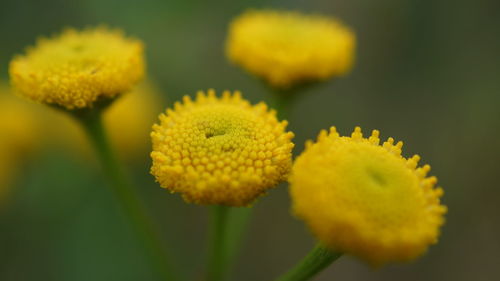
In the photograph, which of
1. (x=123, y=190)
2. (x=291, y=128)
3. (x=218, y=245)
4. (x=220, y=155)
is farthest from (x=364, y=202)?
(x=291, y=128)

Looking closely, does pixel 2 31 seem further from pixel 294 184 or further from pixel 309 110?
pixel 294 184

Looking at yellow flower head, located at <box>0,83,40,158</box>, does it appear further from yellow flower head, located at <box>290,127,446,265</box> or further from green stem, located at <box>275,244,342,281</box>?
yellow flower head, located at <box>290,127,446,265</box>

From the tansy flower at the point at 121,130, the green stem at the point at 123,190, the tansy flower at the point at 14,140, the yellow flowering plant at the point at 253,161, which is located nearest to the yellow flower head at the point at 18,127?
the tansy flower at the point at 14,140

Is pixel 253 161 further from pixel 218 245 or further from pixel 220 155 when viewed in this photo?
pixel 218 245

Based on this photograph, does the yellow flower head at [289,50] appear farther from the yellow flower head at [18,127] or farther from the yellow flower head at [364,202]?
the yellow flower head at [18,127]

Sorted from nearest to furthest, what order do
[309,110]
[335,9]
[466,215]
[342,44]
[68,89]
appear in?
[68,89], [342,44], [466,215], [309,110], [335,9]

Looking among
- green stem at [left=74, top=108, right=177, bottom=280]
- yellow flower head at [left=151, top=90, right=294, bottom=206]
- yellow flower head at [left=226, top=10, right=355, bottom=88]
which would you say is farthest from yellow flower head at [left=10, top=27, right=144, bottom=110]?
yellow flower head at [left=226, top=10, right=355, bottom=88]

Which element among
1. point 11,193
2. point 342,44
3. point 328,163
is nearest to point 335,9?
point 342,44
